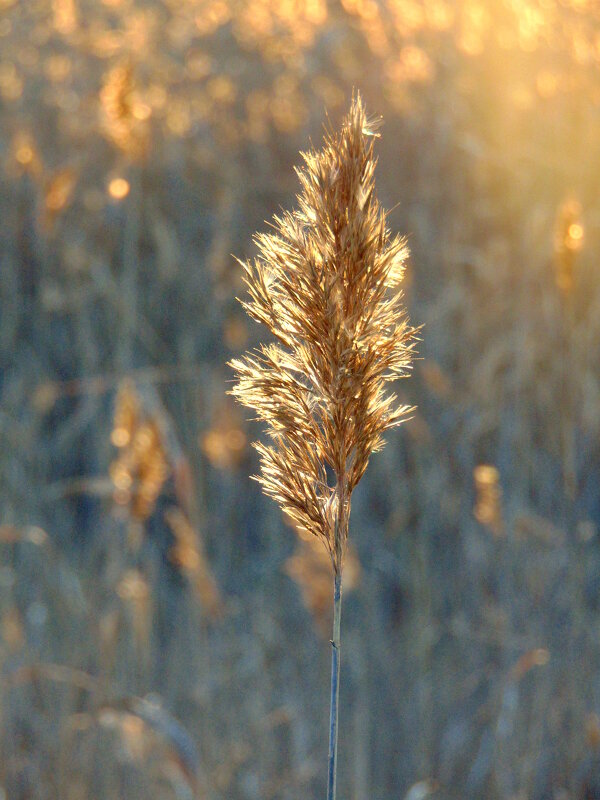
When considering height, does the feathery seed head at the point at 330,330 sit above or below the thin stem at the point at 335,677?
above

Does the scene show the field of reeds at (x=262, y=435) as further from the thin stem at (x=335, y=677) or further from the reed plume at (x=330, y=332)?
the thin stem at (x=335, y=677)

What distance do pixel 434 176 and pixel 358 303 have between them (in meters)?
3.04

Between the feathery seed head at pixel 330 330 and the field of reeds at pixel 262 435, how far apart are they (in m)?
0.82

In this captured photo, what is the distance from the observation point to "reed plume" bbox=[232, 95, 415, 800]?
0.76 m

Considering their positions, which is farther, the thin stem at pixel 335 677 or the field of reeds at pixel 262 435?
the field of reeds at pixel 262 435

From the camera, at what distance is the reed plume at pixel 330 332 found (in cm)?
76

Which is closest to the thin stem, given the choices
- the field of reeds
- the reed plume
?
the reed plume

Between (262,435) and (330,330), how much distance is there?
2.53 meters

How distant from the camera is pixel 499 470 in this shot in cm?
296

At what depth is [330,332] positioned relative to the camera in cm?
79

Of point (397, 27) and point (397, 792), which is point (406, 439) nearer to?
point (397, 792)

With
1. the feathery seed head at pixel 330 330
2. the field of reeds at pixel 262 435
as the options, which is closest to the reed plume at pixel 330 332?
the feathery seed head at pixel 330 330

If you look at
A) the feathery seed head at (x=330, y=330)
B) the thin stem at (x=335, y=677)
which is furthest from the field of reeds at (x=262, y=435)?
the thin stem at (x=335, y=677)

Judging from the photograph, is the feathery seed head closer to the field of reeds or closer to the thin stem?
the thin stem
